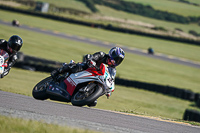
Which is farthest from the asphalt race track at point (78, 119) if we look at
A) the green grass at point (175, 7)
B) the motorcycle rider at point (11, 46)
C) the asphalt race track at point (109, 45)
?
the green grass at point (175, 7)

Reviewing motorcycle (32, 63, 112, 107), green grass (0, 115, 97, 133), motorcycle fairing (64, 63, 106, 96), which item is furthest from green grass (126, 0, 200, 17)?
green grass (0, 115, 97, 133)

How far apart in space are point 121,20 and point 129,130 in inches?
1848

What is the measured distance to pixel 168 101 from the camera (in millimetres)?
15695

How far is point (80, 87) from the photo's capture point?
7.63 m

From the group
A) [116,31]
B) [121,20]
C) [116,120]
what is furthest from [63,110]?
[121,20]

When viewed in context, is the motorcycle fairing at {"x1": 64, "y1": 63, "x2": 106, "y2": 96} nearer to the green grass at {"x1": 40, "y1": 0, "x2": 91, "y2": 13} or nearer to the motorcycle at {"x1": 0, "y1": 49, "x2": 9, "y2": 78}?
the motorcycle at {"x1": 0, "y1": 49, "x2": 9, "y2": 78}

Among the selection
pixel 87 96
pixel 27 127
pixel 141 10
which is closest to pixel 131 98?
pixel 87 96

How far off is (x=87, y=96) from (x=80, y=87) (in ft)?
1.67

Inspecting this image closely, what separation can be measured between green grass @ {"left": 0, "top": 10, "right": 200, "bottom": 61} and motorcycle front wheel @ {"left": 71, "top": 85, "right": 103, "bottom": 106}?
92.7ft

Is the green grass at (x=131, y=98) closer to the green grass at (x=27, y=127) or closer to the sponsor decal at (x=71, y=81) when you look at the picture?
the sponsor decal at (x=71, y=81)

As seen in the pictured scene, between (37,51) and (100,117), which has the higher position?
(100,117)

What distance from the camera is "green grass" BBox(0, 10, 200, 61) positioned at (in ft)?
119

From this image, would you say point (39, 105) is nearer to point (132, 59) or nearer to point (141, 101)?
point (141, 101)

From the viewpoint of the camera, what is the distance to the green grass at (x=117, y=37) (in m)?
36.2
